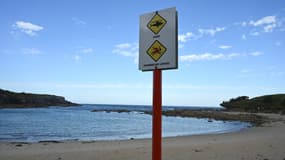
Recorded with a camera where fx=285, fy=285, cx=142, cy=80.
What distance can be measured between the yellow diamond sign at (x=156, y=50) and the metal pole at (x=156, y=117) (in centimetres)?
15

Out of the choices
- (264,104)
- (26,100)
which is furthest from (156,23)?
(26,100)

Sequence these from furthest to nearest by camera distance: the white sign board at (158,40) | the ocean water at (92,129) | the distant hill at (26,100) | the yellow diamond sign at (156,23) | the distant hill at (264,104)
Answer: the distant hill at (26,100)
the distant hill at (264,104)
the ocean water at (92,129)
the yellow diamond sign at (156,23)
the white sign board at (158,40)

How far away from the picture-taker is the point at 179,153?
392 inches

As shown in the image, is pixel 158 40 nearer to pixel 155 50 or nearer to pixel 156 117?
pixel 155 50

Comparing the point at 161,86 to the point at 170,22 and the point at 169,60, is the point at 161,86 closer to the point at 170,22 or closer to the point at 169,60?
the point at 169,60

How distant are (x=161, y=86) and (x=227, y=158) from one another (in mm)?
6682

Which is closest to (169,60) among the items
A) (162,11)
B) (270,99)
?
(162,11)

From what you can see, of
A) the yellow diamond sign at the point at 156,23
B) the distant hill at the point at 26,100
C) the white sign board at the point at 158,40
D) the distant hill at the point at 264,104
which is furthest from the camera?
the distant hill at the point at 26,100

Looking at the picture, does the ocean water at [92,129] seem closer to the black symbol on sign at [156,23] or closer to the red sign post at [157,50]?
the red sign post at [157,50]

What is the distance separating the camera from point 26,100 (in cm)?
10912

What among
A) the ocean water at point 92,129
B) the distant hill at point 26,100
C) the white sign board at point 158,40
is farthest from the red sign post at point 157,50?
the distant hill at point 26,100

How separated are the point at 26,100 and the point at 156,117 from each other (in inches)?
4545

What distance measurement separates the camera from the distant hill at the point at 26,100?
97062 millimetres

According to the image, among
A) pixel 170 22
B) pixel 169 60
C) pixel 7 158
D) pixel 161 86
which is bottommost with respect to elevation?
pixel 7 158
